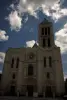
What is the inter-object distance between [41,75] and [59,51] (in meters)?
8.81

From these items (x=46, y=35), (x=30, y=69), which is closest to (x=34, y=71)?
(x=30, y=69)

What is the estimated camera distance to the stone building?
128 ft

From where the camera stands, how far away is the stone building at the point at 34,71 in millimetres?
39094

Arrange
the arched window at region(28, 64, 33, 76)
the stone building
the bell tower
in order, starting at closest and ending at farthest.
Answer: the stone building → the arched window at region(28, 64, 33, 76) → the bell tower

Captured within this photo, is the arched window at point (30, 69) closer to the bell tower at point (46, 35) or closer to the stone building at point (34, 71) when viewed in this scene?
the stone building at point (34, 71)

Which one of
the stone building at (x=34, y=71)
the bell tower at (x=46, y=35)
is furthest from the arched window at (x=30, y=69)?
the bell tower at (x=46, y=35)

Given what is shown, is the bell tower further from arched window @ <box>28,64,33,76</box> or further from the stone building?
arched window @ <box>28,64,33,76</box>

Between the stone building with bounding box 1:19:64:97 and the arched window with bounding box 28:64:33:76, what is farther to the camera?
the arched window with bounding box 28:64:33:76

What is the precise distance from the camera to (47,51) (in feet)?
142

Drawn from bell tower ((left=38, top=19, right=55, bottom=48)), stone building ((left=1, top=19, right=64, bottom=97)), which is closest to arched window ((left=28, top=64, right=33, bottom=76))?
stone building ((left=1, top=19, right=64, bottom=97))

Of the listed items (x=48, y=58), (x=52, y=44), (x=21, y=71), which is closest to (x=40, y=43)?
(x=52, y=44)

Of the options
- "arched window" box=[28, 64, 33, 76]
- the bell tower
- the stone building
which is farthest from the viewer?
the bell tower

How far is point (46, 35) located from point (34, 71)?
1324 cm

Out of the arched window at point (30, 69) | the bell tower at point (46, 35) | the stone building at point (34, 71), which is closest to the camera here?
the stone building at point (34, 71)
